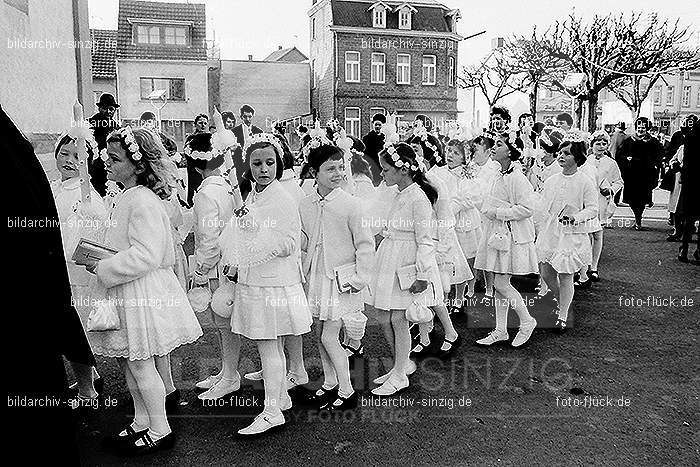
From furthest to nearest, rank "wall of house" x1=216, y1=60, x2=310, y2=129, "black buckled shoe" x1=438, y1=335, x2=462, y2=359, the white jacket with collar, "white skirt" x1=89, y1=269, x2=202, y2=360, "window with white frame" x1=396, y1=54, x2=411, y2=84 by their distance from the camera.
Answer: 1. "wall of house" x1=216, y1=60, x2=310, y2=129
2. "window with white frame" x1=396, y1=54, x2=411, y2=84
3. "black buckled shoe" x1=438, y1=335, x2=462, y2=359
4. the white jacket with collar
5. "white skirt" x1=89, y1=269, x2=202, y2=360

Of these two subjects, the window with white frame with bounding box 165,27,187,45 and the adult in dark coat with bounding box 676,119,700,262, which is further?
the window with white frame with bounding box 165,27,187,45

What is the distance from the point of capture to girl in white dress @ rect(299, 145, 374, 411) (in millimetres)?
4730

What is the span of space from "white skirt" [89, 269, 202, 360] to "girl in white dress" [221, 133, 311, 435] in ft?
1.84

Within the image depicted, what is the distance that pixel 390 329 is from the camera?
5.38m

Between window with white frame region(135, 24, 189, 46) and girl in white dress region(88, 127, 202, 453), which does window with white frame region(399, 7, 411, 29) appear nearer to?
window with white frame region(135, 24, 189, 46)

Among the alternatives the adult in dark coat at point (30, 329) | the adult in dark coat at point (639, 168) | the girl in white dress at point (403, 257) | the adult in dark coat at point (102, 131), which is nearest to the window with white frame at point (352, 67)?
the adult in dark coat at point (639, 168)

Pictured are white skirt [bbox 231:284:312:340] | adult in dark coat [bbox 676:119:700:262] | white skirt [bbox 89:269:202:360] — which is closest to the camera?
white skirt [bbox 89:269:202:360]

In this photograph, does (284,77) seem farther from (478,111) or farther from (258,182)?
(258,182)

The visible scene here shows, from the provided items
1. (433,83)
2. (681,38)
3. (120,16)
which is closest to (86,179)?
(681,38)

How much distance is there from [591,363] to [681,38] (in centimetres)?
2258

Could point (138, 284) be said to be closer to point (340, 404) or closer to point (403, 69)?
point (340, 404)

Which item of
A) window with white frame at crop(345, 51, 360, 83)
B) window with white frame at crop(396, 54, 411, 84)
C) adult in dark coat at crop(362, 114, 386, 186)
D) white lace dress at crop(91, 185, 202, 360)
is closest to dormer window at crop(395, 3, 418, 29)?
window with white frame at crop(396, 54, 411, 84)

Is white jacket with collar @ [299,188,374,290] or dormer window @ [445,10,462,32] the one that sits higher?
dormer window @ [445,10,462,32]

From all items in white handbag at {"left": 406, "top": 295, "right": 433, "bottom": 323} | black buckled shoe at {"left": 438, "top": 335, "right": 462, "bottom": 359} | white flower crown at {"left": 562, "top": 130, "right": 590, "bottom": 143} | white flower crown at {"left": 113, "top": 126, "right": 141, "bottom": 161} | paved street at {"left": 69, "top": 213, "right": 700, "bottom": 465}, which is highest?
white flower crown at {"left": 562, "top": 130, "right": 590, "bottom": 143}
